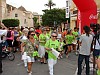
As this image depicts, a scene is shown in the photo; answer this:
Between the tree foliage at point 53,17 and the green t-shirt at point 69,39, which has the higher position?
the tree foliage at point 53,17

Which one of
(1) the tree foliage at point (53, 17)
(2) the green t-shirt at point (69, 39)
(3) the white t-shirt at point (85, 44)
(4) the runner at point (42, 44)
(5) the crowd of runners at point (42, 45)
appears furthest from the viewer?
(1) the tree foliage at point (53, 17)

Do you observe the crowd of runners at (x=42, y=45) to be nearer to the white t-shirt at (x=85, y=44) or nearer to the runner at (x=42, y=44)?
the runner at (x=42, y=44)

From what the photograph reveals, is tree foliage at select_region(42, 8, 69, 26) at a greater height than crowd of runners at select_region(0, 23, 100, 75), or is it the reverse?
tree foliage at select_region(42, 8, 69, 26)

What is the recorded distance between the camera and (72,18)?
3784cm

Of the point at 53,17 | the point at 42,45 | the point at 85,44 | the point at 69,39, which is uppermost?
the point at 53,17

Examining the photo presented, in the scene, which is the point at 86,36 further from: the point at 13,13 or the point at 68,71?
the point at 13,13

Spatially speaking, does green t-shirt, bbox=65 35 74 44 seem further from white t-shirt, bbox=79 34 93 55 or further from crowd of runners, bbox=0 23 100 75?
white t-shirt, bbox=79 34 93 55

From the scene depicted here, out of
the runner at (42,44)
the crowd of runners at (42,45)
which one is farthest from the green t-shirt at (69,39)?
the runner at (42,44)

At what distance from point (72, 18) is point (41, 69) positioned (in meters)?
27.6

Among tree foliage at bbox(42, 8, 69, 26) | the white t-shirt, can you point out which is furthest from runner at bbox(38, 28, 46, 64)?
tree foliage at bbox(42, 8, 69, 26)

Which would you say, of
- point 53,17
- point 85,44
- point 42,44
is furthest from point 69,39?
point 53,17

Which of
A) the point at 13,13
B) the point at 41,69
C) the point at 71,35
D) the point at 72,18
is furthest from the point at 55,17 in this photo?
the point at 41,69

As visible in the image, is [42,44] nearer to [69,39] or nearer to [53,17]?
[69,39]

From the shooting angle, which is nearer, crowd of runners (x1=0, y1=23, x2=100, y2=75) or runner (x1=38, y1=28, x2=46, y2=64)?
crowd of runners (x1=0, y1=23, x2=100, y2=75)
